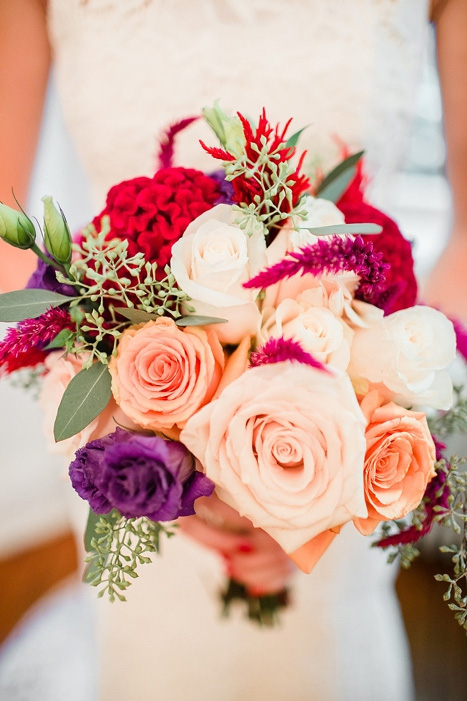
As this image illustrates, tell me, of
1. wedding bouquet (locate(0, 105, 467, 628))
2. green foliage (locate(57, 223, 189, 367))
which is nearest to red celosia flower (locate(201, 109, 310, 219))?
wedding bouquet (locate(0, 105, 467, 628))

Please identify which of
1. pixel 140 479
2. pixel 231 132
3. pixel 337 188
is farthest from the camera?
pixel 337 188

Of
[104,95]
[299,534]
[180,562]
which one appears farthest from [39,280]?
[180,562]

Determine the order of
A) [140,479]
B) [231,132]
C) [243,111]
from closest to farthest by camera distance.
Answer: [140,479]
[231,132]
[243,111]

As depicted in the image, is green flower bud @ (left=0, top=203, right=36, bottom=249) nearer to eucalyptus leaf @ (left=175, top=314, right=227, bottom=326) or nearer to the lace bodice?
eucalyptus leaf @ (left=175, top=314, right=227, bottom=326)

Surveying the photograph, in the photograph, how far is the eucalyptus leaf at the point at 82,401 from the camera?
1.46 ft

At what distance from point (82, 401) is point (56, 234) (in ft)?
0.52

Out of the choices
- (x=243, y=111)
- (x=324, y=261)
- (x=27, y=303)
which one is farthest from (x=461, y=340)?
(x=243, y=111)

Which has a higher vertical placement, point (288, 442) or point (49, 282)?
point (49, 282)

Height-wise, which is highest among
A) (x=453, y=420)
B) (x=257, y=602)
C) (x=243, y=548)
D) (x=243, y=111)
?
(x=243, y=111)

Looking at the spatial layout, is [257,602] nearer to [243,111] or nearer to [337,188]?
[337,188]

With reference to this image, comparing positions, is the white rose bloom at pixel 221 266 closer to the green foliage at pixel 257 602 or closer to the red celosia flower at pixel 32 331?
the red celosia flower at pixel 32 331

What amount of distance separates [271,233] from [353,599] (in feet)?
2.51

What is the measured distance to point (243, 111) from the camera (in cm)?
85

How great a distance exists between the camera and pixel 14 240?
1.43ft
